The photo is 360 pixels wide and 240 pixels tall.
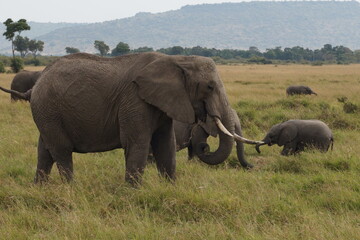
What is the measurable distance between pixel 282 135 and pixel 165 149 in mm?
3806

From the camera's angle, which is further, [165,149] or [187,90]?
[165,149]

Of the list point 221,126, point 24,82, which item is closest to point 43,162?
point 221,126

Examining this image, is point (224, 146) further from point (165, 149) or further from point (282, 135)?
point (282, 135)

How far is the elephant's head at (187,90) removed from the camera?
5297mm

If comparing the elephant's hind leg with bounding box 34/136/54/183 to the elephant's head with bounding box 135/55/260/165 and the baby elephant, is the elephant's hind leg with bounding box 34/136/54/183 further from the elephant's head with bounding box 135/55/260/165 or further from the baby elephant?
the baby elephant

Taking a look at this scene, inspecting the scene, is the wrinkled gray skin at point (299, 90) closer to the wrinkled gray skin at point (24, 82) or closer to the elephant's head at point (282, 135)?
the wrinkled gray skin at point (24, 82)

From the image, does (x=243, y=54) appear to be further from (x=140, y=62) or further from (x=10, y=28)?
(x=140, y=62)

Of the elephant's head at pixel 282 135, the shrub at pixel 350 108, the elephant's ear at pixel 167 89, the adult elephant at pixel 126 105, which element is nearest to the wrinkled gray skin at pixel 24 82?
the shrub at pixel 350 108

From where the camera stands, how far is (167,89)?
17.6ft

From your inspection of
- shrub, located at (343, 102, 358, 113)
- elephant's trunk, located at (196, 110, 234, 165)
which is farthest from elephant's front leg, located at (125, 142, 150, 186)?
shrub, located at (343, 102, 358, 113)

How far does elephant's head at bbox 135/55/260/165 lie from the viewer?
17.4 ft

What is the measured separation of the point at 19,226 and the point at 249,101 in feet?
37.0

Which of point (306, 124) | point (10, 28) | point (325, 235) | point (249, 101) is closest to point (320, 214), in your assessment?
point (325, 235)

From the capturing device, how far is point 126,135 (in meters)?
5.59
